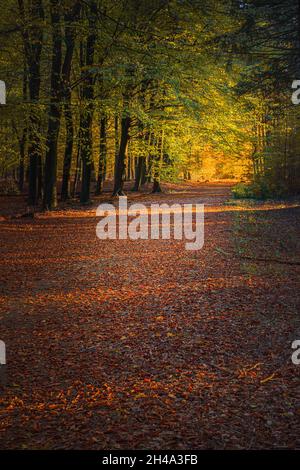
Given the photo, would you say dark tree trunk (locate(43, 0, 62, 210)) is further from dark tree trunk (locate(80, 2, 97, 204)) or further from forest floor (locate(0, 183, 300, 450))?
forest floor (locate(0, 183, 300, 450))

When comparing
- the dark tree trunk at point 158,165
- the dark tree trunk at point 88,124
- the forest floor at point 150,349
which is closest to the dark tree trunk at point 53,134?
the dark tree trunk at point 88,124

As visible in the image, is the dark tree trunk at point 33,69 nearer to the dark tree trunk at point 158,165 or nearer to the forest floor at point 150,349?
the forest floor at point 150,349

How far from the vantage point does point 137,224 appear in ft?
52.2

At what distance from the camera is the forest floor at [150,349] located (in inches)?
148

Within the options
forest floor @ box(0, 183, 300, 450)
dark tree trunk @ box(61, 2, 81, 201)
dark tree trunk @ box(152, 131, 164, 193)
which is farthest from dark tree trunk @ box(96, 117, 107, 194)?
forest floor @ box(0, 183, 300, 450)

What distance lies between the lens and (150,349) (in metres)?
5.42

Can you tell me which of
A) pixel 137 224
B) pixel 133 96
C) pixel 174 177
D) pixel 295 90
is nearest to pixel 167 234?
pixel 137 224

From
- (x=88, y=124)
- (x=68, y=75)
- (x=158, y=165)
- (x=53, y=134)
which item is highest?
(x=68, y=75)

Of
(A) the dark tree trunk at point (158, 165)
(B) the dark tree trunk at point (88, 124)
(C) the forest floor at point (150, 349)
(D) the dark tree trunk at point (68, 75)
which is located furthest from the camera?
(A) the dark tree trunk at point (158, 165)

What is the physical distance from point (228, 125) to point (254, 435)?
1850 cm

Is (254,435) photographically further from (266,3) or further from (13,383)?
(266,3)

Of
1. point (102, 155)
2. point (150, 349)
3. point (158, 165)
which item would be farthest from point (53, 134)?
point (158, 165)

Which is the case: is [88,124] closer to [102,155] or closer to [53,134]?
[53,134]

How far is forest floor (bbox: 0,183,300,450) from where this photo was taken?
3.75m
